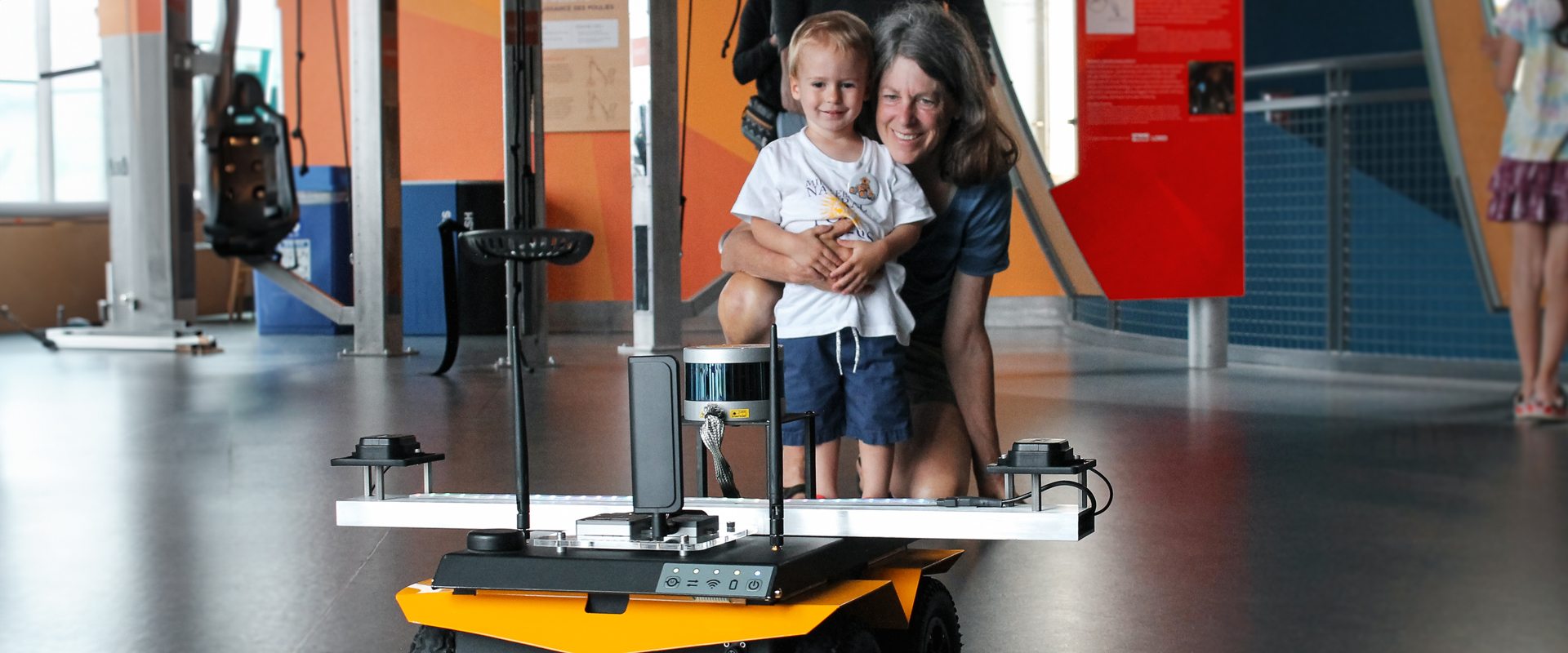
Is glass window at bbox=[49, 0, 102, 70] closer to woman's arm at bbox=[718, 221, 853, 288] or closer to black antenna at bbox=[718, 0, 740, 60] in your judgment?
black antenna at bbox=[718, 0, 740, 60]

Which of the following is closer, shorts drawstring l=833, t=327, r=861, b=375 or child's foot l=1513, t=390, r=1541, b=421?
shorts drawstring l=833, t=327, r=861, b=375

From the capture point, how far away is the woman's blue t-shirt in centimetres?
158

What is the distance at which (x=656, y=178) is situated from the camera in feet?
12.4

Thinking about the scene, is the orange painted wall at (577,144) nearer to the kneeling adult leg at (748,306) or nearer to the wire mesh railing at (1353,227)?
the kneeling adult leg at (748,306)

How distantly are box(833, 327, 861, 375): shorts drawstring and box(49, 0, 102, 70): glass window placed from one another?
20.8 ft

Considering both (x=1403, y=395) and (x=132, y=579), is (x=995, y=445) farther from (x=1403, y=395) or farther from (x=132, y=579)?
(x=1403, y=395)

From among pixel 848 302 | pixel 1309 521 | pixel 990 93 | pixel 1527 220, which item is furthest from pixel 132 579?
pixel 1527 220

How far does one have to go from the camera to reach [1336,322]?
3057 millimetres

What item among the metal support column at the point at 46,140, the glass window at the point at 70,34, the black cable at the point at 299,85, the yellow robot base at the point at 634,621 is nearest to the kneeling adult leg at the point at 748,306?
the yellow robot base at the point at 634,621

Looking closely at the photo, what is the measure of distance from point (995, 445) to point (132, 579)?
44.5 inches

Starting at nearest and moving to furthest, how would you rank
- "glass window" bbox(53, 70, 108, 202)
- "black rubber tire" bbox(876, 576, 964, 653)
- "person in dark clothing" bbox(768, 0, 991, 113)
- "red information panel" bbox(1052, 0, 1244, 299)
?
"black rubber tire" bbox(876, 576, 964, 653) → "person in dark clothing" bbox(768, 0, 991, 113) → "red information panel" bbox(1052, 0, 1244, 299) → "glass window" bbox(53, 70, 108, 202)

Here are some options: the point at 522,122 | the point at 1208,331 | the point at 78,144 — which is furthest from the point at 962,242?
the point at 78,144

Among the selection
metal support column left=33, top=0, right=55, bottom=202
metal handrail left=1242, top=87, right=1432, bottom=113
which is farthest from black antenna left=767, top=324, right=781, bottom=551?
metal support column left=33, top=0, right=55, bottom=202

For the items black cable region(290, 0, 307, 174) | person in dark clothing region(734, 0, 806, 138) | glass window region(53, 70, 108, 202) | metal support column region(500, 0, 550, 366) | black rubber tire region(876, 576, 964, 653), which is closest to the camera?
black rubber tire region(876, 576, 964, 653)
